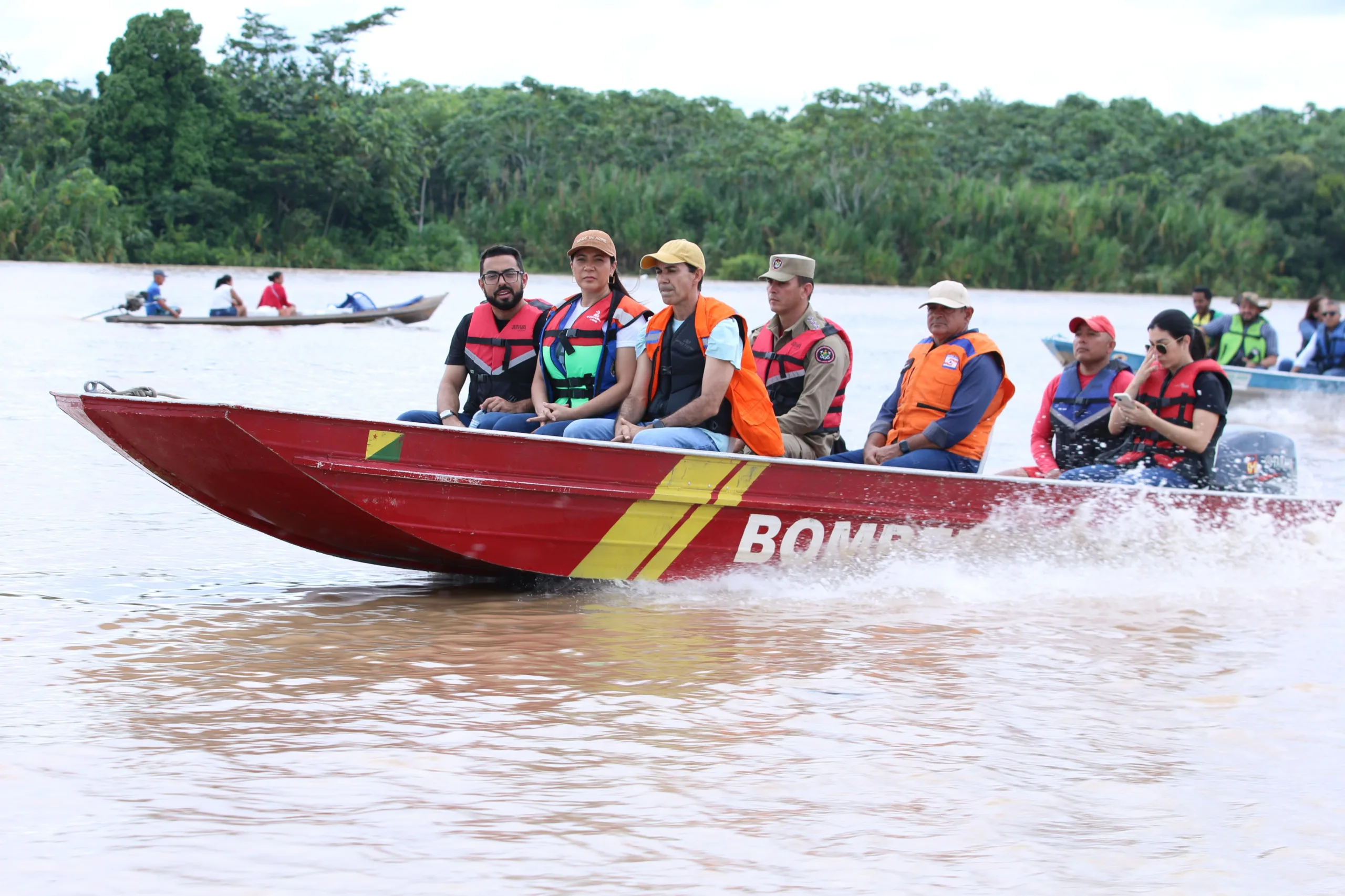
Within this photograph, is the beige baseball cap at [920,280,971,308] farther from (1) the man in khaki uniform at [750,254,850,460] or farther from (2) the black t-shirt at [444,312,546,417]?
(2) the black t-shirt at [444,312,546,417]

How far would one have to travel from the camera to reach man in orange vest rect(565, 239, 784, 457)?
5844 millimetres

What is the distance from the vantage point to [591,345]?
617 centimetres

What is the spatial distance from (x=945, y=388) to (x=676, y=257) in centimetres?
139

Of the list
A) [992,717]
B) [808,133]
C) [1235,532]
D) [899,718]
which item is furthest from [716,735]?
[808,133]

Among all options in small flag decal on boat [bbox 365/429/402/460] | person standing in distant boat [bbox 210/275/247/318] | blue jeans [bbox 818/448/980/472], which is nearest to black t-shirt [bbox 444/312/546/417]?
small flag decal on boat [bbox 365/429/402/460]

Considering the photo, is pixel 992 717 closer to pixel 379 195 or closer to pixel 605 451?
pixel 605 451

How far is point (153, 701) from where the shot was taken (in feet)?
15.2

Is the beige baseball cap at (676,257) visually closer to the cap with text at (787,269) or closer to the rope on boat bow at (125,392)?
the cap with text at (787,269)

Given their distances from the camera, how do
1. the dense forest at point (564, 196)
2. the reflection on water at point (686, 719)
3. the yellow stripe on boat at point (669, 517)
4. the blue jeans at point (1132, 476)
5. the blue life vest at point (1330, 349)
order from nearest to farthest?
1. the reflection on water at point (686, 719)
2. the yellow stripe on boat at point (669, 517)
3. the blue jeans at point (1132, 476)
4. the blue life vest at point (1330, 349)
5. the dense forest at point (564, 196)

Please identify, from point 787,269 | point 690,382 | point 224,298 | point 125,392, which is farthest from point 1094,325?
point 224,298

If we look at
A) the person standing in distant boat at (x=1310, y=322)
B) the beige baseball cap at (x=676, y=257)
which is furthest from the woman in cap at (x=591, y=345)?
the person standing in distant boat at (x=1310, y=322)

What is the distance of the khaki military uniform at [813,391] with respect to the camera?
6367 millimetres

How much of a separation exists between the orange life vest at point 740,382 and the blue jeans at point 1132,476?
4.78 feet

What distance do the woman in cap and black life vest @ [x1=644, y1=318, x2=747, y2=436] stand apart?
123 mm
